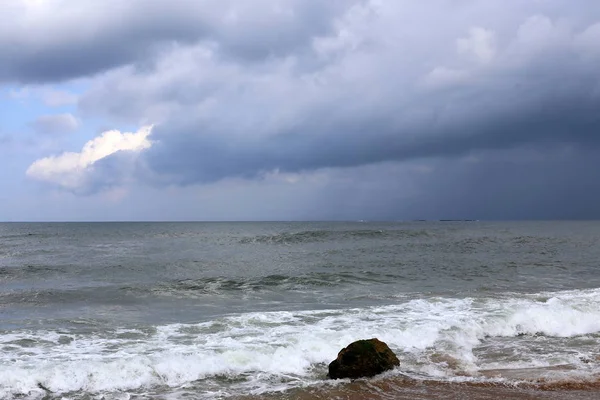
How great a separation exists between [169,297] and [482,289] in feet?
43.9

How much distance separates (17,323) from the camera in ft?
48.7

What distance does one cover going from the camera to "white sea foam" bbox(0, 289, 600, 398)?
370 inches

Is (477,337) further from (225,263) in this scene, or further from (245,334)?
(225,263)

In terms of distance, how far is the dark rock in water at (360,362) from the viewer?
359 inches

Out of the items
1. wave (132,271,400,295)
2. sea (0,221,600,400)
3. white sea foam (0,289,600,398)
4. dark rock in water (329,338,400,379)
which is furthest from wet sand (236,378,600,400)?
wave (132,271,400,295)

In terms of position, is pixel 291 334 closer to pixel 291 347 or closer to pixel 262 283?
pixel 291 347

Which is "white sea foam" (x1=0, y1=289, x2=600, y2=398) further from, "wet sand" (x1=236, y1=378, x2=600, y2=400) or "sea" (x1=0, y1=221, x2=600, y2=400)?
"wet sand" (x1=236, y1=378, x2=600, y2=400)

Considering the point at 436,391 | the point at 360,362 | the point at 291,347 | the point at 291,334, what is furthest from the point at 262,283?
the point at 436,391

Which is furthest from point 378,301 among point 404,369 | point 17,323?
point 17,323

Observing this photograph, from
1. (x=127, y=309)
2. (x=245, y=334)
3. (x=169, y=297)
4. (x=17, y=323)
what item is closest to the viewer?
(x=245, y=334)

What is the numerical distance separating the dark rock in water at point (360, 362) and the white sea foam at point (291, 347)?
597 millimetres

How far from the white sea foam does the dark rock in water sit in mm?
597

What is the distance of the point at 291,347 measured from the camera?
1098 cm

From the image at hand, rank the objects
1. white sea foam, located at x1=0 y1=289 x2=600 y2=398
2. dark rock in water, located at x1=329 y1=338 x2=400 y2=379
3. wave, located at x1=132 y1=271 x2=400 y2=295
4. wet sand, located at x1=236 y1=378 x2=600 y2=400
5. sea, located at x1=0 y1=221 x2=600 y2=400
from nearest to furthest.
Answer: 1. wet sand, located at x1=236 y1=378 x2=600 y2=400
2. sea, located at x1=0 y1=221 x2=600 y2=400
3. dark rock in water, located at x1=329 y1=338 x2=400 y2=379
4. white sea foam, located at x1=0 y1=289 x2=600 y2=398
5. wave, located at x1=132 y1=271 x2=400 y2=295
